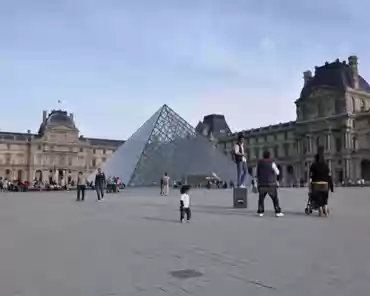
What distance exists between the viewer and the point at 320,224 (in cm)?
681

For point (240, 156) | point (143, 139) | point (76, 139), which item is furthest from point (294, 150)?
point (240, 156)

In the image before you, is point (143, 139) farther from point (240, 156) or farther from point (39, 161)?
point (39, 161)

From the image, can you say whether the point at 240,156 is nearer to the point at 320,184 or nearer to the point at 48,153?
the point at 320,184

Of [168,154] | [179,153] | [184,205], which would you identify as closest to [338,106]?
[179,153]

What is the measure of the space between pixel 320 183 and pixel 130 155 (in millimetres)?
25248

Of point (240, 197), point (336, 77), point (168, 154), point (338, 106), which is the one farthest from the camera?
point (336, 77)

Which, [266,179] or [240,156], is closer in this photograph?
[266,179]

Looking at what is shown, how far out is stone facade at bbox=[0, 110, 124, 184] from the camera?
281 ft

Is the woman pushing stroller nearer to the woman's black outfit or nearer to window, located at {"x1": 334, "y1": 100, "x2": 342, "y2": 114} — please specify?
the woman's black outfit

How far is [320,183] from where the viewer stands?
826cm

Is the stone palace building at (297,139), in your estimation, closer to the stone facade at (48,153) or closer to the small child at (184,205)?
the stone facade at (48,153)

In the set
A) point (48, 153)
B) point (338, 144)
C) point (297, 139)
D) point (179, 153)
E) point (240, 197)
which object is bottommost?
point (240, 197)

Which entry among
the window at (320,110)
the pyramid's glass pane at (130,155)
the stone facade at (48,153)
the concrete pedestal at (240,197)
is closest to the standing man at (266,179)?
the concrete pedestal at (240,197)

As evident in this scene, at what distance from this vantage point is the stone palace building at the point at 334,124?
5569 centimetres
